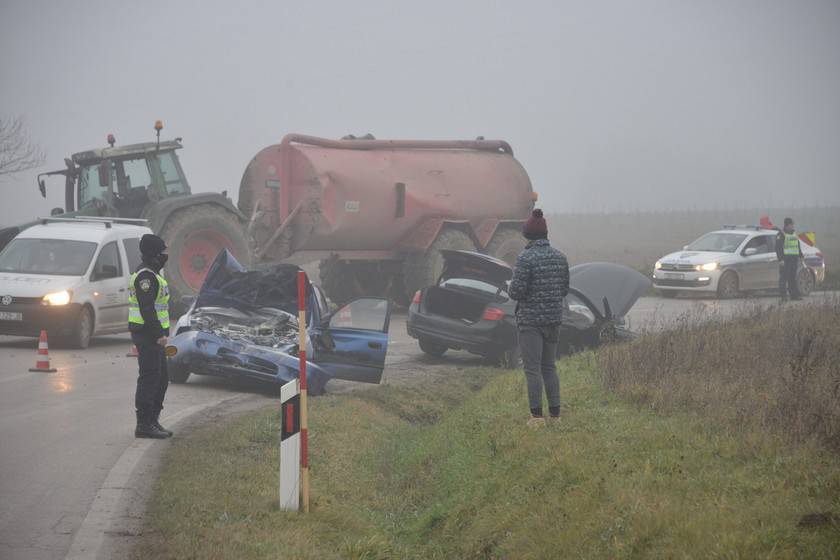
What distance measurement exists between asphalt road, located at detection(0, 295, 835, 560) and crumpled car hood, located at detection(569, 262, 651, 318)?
1.46 metres

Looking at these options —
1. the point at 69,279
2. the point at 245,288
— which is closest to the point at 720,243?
the point at 69,279

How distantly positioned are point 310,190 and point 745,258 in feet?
42.0

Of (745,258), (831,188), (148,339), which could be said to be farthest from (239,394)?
(831,188)

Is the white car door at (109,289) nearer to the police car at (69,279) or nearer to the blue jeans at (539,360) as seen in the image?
the police car at (69,279)

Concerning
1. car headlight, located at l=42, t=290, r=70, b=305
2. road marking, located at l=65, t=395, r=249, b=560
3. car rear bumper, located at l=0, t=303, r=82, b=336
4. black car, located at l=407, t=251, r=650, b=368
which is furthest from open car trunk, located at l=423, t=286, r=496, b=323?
road marking, located at l=65, t=395, r=249, b=560

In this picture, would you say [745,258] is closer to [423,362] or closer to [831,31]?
[423,362]

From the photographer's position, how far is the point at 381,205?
2294 centimetres

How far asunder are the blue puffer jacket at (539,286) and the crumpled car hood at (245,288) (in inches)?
186

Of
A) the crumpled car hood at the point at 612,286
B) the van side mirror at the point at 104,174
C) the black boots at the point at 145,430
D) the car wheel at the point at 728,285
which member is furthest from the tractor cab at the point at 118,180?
the car wheel at the point at 728,285

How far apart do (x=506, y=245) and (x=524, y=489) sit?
60.0 feet

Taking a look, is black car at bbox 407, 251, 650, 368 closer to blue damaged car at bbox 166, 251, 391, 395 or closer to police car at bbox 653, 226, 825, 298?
blue damaged car at bbox 166, 251, 391, 395

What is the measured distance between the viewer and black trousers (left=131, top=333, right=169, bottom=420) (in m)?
9.76

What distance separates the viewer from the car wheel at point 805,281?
28.8 m

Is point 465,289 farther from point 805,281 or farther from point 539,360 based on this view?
point 805,281
